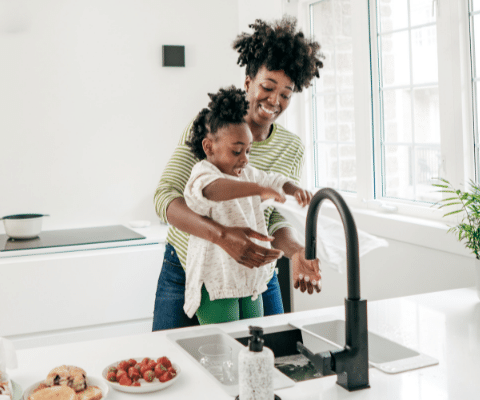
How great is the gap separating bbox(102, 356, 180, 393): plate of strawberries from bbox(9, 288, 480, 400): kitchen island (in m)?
0.02

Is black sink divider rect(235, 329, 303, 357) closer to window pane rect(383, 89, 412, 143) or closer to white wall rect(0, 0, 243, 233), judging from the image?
window pane rect(383, 89, 412, 143)

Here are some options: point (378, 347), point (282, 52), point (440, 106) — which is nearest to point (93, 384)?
point (378, 347)

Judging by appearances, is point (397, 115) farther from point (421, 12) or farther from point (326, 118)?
point (326, 118)

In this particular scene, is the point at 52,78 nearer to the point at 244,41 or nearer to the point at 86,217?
the point at 86,217

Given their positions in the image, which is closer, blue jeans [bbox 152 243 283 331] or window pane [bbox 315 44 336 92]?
blue jeans [bbox 152 243 283 331]

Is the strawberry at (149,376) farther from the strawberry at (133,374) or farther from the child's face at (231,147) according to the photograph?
the child's face at (231,147)

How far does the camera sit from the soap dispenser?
0.93 meters

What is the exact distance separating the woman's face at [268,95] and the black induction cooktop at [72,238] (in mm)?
1456

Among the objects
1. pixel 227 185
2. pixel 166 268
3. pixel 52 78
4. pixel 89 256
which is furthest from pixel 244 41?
pixel 52 78

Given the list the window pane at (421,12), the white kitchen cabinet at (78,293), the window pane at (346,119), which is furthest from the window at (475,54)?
the white kitchen cabinet at (78,293)

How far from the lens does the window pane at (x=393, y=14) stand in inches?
106

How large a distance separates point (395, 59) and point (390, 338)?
1.80 meters

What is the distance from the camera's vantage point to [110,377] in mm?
1096

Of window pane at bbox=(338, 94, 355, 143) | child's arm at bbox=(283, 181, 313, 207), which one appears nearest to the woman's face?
child's arm at bbox=(283, 181, 313, 207)
